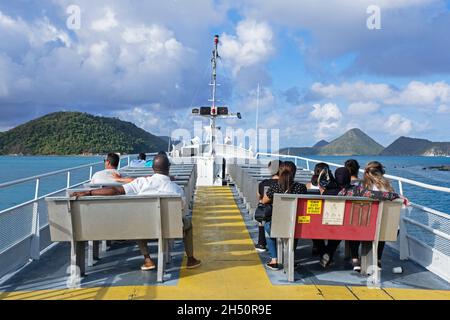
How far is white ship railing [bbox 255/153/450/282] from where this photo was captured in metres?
5.16

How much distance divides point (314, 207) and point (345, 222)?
39 cm

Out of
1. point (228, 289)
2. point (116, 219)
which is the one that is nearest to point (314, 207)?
point (228, 289)

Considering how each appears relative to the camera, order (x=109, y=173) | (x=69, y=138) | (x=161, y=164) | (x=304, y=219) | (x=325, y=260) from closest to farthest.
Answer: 1. (x=304, y=219)
2. (x=161, y=164)
3. (x=325, y=260)
4. (x=109, y=173)
5. (x=69, y=138)

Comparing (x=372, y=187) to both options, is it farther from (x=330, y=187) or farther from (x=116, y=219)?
(x=116, y=219)

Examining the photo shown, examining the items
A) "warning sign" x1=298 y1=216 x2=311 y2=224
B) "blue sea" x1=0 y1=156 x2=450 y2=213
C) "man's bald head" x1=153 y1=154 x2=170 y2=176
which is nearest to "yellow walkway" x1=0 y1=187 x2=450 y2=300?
"warning sign" x1=298 y1=216 x2=311 y2=224

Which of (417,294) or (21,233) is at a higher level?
(21,233)

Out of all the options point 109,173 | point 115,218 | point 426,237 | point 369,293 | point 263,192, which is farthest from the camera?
point 109,173

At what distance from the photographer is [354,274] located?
205 inches

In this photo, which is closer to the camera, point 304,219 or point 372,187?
point 304,219

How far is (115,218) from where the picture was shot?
4.69 metres

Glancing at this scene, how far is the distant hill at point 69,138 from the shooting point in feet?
400

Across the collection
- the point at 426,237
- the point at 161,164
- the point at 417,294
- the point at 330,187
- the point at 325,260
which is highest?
the point at 161,164

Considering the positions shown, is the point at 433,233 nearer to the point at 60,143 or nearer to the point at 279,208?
the point at 279,208

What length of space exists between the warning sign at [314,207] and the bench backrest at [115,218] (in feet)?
4.64
